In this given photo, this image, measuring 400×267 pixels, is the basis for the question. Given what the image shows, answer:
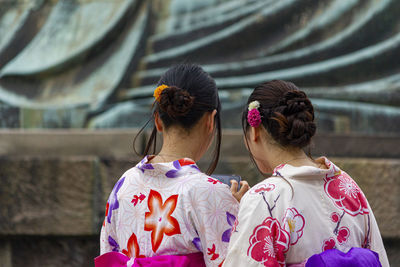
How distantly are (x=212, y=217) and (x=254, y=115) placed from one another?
12.9 inches

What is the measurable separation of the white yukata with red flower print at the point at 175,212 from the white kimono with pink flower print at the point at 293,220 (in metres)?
A: 0.09

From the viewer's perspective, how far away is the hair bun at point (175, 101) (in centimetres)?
154

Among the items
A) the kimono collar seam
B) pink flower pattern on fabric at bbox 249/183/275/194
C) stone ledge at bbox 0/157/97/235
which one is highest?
the kimono collar seam

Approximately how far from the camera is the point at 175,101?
1.55 metres

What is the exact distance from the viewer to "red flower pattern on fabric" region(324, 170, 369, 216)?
144cm

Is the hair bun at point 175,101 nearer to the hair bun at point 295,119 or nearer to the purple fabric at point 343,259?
the hair bun at point 295,119

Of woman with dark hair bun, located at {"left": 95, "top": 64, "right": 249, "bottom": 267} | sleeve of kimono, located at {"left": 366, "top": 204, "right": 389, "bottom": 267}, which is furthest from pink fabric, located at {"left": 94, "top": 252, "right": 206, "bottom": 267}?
sleeve of kimono, located at {"left": 366, "top": 204, "right": 389, "bottom": 267}

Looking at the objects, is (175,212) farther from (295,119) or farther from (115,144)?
(115,144)

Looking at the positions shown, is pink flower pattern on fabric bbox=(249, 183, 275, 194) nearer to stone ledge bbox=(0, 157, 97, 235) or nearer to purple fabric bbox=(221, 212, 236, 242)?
purple fabric bbox=(221, 212, 236, 242)

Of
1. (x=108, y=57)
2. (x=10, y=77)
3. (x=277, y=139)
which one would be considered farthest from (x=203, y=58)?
(x=277, y=139)

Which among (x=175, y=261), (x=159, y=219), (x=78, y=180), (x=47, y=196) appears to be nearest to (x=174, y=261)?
(x=175, y=261)

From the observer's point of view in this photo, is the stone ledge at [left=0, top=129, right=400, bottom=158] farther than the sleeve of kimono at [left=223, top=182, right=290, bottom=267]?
Yes

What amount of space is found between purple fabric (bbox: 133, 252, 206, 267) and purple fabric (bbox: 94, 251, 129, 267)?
8 centimetres

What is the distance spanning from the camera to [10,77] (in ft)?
12.0
